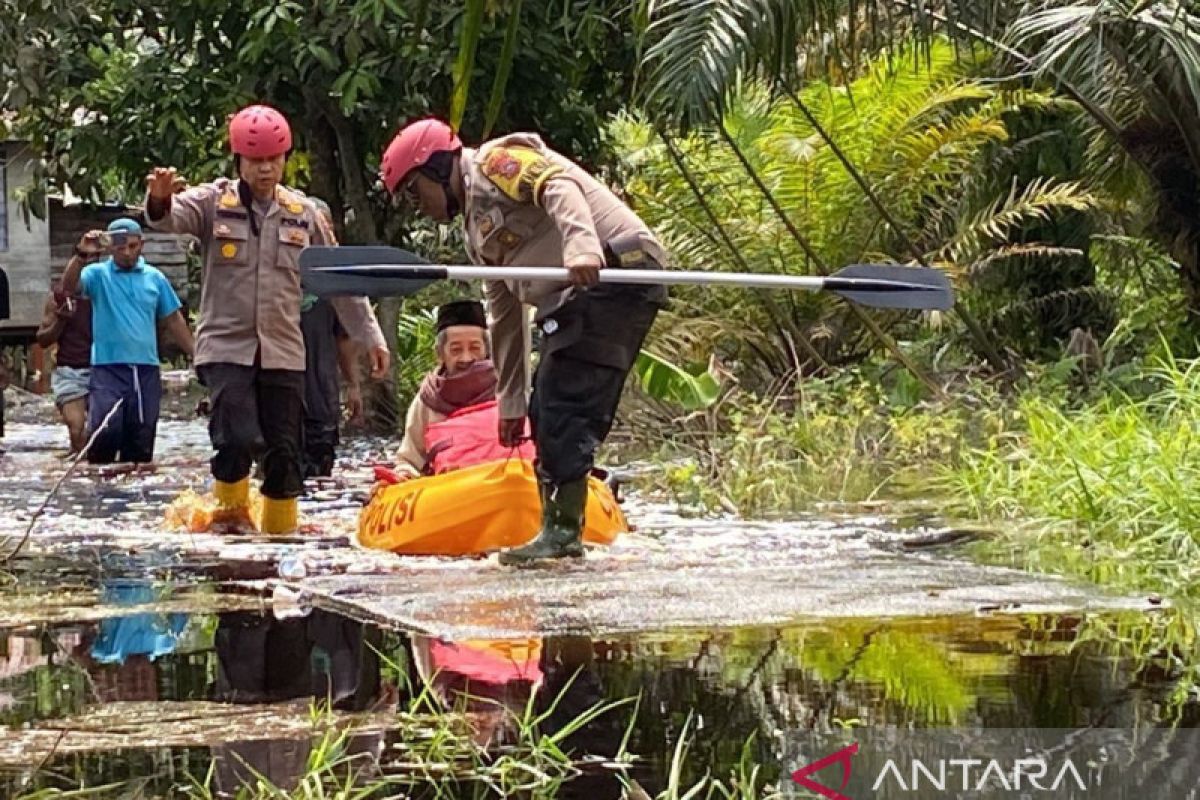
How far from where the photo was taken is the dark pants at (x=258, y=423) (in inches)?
326

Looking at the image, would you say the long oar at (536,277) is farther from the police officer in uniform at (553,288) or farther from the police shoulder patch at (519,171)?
the police shoulder patch at (519,171)

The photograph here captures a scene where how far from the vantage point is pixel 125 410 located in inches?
514

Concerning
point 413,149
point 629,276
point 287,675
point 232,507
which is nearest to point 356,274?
point 413,149

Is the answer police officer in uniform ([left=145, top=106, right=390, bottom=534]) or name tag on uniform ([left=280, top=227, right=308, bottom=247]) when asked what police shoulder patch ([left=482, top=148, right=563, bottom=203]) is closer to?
police officer in uniform ([left=145, top=106, right=390, bottom=534])

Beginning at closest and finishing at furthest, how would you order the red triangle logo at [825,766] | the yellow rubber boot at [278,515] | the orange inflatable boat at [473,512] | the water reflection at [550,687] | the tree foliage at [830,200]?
the red triangle logo at [825,766]
the water reflection at [550,687]
the orange inflatable boat at [473,512]
the yellow rubber boot at [278,515]
the tree foliage at [830,200]

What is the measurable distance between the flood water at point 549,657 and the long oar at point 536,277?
0.92 metres

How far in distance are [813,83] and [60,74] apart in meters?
5.27

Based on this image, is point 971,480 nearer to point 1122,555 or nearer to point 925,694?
point 1122,555

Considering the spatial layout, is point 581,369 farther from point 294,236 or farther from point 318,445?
point 318,445

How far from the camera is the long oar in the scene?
270 inches

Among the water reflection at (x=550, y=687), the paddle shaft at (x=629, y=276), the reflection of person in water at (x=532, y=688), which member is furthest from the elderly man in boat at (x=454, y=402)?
the reflection of person in water at (x=532, y=688)

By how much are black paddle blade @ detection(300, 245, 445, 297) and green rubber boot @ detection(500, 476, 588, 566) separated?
0.84 metres

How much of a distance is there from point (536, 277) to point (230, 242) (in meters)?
1.91

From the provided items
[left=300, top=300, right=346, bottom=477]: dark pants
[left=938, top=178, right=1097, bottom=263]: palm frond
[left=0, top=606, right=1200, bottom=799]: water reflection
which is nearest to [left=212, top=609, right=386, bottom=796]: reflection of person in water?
[left=0, top=606, right=1200, bottom=799]: water reflection
